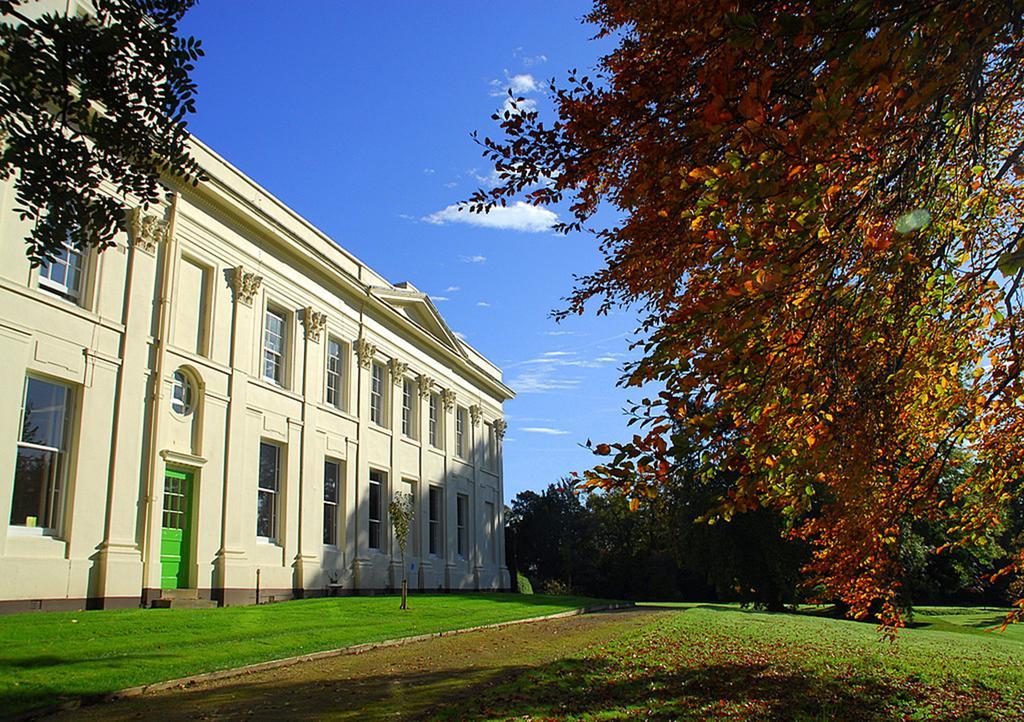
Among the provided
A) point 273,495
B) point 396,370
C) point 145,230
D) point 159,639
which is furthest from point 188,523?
point 396,370

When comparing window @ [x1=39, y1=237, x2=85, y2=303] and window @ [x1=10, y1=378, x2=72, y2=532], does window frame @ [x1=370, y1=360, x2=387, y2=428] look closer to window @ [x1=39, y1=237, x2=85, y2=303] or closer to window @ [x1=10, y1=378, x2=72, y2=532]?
window @ [x1=39, y1=237, x2=85, y2=303]

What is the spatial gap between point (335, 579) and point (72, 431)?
10.4 meters

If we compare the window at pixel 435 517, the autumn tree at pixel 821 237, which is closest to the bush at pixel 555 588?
the window at pixel 435 517

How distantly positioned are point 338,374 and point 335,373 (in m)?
0.15

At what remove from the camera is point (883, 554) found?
7242mm

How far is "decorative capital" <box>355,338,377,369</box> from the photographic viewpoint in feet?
87.9

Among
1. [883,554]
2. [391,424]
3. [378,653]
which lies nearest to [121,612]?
[378,653]

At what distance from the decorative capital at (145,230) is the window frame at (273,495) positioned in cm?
642

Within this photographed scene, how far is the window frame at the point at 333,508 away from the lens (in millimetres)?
24484

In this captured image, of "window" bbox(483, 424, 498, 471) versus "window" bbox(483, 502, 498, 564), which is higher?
"window" bbox(483, 424, 498, 471)

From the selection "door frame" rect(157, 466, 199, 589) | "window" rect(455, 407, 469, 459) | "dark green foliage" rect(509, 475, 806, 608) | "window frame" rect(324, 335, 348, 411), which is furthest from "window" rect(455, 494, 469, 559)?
"door frame" rect(157, 466, 199, 589)

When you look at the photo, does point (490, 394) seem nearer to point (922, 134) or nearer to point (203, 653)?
point (203, 653)

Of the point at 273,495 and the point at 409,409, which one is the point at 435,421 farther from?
the point at 273,495

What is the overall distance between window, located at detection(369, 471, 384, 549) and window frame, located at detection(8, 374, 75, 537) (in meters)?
12.9
